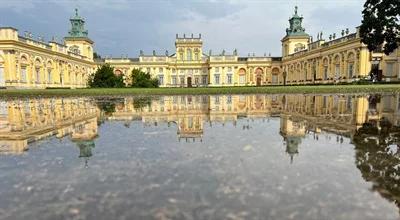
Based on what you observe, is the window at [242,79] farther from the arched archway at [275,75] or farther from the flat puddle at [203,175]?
the flat puddle at [203,175]

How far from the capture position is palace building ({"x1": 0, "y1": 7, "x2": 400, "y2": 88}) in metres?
39.1

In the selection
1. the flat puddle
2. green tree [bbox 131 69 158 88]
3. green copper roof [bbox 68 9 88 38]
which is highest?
green copper roof [bbox 68 9 88 38]

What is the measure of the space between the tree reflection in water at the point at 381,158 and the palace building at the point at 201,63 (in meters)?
37.1

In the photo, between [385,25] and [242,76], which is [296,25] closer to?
[242,76]

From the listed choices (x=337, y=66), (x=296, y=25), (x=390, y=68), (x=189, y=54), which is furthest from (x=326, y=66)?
(x=189, y=54)

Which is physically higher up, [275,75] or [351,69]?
[275,75]

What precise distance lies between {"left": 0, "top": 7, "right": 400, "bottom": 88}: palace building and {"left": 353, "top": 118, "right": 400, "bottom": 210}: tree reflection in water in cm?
3706

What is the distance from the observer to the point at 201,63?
74875 millimetres

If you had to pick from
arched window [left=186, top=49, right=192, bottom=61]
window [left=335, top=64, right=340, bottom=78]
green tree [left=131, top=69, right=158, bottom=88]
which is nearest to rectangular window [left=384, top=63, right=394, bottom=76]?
window [left=335, top=64, right=340, bottom=78]

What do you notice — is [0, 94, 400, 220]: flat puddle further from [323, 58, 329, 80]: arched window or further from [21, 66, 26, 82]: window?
[323, 58, 329, 80]: arched window

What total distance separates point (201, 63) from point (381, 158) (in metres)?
71.6

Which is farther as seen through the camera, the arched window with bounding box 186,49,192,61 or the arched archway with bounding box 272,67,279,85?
the arched window with bounding box 186,49,192,61

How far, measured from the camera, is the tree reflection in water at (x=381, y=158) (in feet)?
10.5

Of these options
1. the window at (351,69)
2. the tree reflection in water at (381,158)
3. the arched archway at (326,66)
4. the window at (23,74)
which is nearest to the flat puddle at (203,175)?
the tree reflection in water at (381,158)
